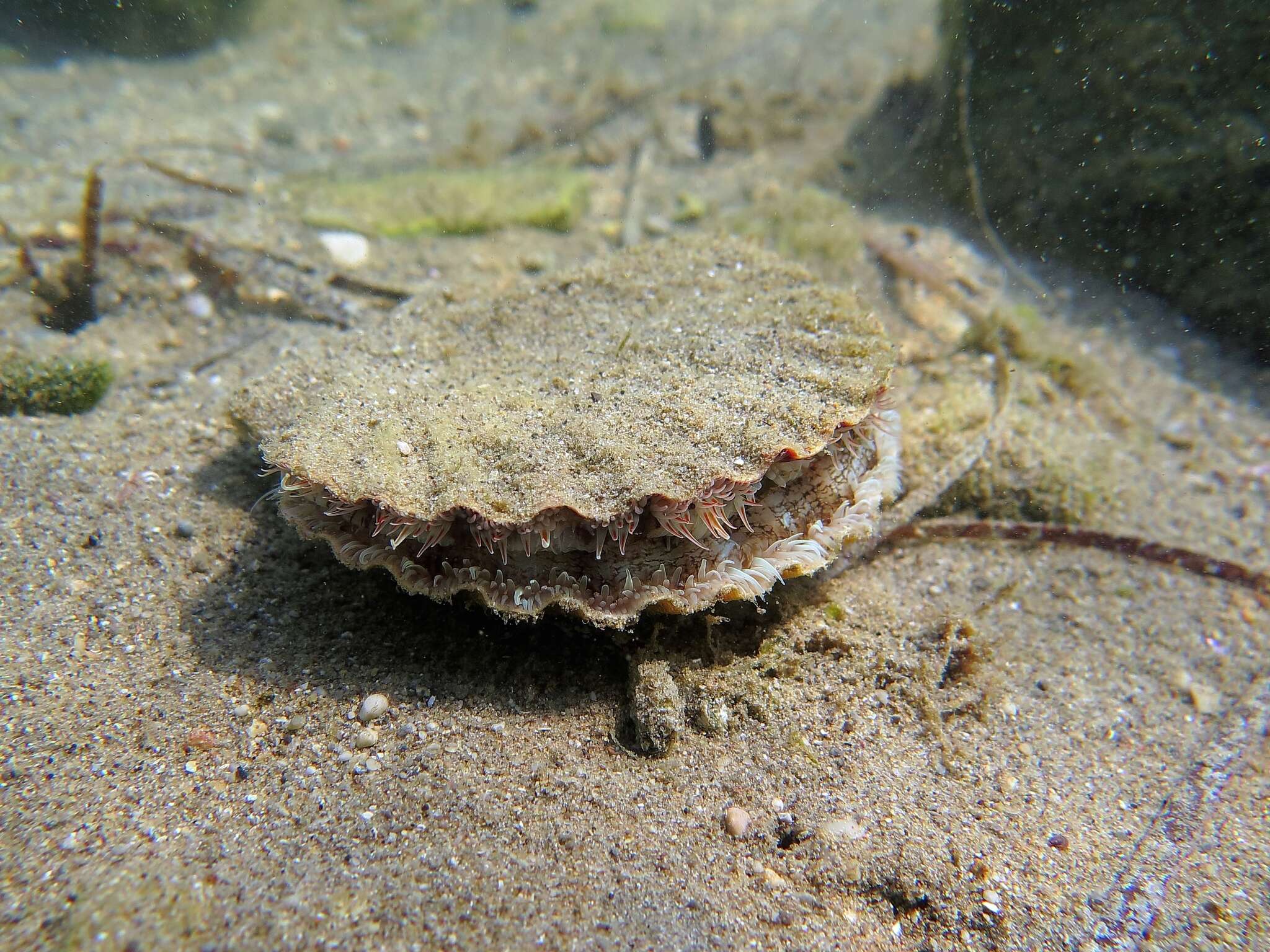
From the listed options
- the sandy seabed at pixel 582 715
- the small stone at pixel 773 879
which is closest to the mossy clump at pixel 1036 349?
the sandy seabed at pixel 582 715

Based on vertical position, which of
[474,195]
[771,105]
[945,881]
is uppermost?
[771,105]

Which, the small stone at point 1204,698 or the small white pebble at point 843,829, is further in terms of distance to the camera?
the small stone at point 1204,698

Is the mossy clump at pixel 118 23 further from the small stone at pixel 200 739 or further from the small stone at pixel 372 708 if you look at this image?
the small stone at pixel 372 708

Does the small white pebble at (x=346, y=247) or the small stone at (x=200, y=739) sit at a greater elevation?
the small white pebble at (x=346, y=247)

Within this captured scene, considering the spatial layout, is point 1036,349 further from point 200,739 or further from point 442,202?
point 200,739

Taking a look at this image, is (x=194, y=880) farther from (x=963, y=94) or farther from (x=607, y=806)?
(x=963, y=94)

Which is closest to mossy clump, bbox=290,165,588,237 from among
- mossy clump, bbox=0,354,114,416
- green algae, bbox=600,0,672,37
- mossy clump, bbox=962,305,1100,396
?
mossy clump, bbox=0,354,114,416

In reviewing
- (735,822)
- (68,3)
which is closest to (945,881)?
(735,822)
